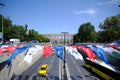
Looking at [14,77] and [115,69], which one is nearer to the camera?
[115,69]

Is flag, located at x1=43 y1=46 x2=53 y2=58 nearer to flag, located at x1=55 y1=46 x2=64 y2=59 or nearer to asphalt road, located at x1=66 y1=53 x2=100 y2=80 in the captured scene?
flag, located at x1=55 y1=46 x2=64 y2=59

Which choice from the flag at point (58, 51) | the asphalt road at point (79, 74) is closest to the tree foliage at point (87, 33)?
the asphalt road at point (79, 74)

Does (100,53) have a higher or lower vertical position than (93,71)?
higher

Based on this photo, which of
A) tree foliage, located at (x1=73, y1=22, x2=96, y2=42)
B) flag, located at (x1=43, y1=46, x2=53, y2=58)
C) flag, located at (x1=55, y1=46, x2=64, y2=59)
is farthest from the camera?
tree foliage, located at (x1=73, y1=22, x2=96, y2=42)

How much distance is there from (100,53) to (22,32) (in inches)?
3816

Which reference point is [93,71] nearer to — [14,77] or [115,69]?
[115,69]

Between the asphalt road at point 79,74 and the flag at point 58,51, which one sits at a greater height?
the flag at point 58,51

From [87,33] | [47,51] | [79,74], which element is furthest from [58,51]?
[87,33]

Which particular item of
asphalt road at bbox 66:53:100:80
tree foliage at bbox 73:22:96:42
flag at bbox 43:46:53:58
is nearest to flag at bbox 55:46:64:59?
flag at bbox 43:46:53:58

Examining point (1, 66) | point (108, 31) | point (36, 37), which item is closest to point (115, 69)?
point (1, 66)

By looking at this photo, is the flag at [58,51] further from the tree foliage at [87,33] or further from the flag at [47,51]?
the tree foliage at [87,33]

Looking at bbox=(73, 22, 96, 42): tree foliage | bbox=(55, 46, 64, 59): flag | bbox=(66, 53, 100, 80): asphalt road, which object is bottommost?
bbox=(66, 53, 100, 80): asphalt road

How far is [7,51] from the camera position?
2647cm

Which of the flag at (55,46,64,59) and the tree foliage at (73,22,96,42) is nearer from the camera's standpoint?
the flag at (55,46,64,59)
